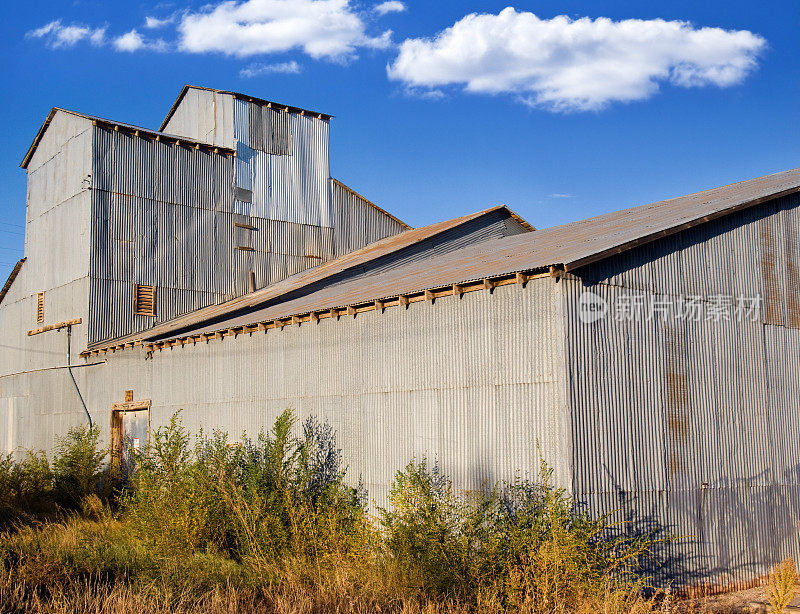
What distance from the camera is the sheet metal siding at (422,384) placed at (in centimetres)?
1145

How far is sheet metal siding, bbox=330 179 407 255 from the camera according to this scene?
30.2 meters

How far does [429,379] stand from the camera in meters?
13.1

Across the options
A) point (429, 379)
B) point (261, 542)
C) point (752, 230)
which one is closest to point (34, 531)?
point (261, 542)

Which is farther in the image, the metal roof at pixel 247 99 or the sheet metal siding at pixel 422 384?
the metal roof at pixel 247 99

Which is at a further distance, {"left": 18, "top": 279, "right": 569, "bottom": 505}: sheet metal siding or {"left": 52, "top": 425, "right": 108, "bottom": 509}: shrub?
{"left": 52, "top": 425, "right": 108, "bottom": 509}: shrub

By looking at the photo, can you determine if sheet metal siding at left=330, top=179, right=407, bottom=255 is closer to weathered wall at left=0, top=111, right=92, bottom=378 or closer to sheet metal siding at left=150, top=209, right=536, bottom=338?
sheet metal siding at left=150, top=209, right=536, bottom=338

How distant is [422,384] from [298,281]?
39.1 ft

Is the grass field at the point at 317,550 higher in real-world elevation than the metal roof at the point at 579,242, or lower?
lower

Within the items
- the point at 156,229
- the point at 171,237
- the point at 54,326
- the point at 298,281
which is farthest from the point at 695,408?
the point at 54,326

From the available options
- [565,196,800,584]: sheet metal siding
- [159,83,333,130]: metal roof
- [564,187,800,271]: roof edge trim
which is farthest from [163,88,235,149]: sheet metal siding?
[565,196,800,584]: sheet metal siding

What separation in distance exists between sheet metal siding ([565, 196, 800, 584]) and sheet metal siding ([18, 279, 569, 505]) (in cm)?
62

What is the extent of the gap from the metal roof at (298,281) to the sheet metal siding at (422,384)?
315cm

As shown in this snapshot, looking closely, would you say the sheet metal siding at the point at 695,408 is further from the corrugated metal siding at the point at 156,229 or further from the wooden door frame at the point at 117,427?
the corrugated metal siding at the point at 156,229

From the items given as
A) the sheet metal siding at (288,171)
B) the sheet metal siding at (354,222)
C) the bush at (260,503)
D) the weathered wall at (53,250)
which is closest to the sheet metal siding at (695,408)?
the bush at (260,503)
